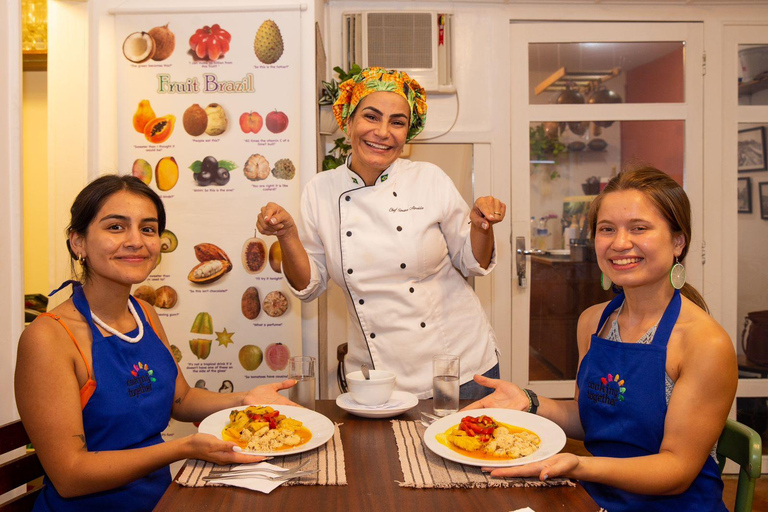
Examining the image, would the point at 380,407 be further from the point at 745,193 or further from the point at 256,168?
the point at 745,193

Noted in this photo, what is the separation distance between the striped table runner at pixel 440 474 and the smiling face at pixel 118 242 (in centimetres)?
78

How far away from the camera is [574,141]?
3760mm

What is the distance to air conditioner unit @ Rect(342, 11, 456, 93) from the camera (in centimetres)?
359

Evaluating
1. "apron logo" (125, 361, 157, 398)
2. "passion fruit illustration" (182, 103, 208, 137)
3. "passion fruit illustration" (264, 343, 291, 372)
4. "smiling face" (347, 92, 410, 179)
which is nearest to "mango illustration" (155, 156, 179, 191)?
"passion fruit illustration" (182, 103, 208, 137)

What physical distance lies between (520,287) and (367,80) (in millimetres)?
2140

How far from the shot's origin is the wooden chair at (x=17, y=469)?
1263mm

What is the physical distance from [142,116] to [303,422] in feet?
5.87

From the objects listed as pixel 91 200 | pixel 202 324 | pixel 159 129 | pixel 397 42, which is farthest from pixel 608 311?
pixel 397 42

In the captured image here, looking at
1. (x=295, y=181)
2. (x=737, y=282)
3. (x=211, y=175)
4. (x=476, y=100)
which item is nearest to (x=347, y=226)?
(x=295, y=181)

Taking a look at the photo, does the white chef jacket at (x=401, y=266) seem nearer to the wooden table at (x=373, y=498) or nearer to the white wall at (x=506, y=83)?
the wooden table at (x=373, y=498)

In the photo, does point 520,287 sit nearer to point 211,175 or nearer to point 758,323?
point 758,323

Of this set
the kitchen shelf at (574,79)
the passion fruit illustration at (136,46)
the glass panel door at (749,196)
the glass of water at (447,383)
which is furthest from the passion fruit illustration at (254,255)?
the glass panel door at (749,196)

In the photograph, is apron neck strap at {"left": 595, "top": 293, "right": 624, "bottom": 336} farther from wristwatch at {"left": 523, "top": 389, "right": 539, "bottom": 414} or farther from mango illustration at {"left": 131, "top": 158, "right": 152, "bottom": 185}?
mango illustration at {"left": 131, "top": 158, "right": 152, "bottom": 185}

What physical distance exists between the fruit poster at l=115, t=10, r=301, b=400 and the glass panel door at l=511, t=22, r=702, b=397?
166 centimetres
